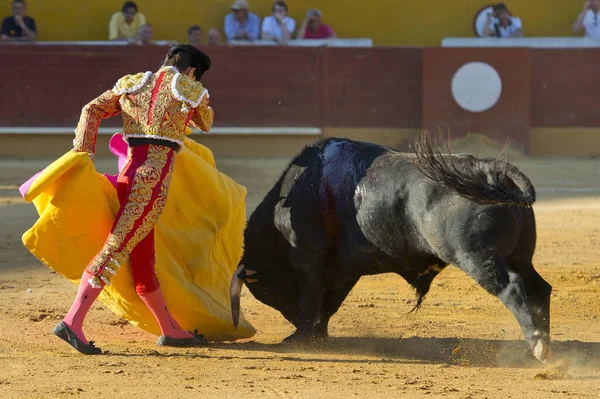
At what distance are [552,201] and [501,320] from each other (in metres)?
3.74

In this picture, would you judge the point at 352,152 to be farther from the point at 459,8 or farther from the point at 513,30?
the point at 459,8

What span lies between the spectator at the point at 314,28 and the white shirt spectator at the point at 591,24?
281 centimetres

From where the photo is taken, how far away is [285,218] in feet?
13.4

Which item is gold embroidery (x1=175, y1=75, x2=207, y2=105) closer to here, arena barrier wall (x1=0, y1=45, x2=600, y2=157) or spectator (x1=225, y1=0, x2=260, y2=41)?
arena barrier wall (x1=0, y1=45, x2=600, y2=157)

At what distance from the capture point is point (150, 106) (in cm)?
362

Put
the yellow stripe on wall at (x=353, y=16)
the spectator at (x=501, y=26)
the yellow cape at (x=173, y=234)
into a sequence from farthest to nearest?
the yellow stripe on wall at (x=353, y=16)
the spectator at (x=501, y=26)
the yellow cape at (x=173, y=234)

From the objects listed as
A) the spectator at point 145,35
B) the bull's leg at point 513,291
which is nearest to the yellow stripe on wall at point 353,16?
the spectator at point 145,35

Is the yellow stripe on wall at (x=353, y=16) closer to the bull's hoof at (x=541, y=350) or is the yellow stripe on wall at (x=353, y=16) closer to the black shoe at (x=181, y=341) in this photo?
the black shoe at (x=181, y=341)

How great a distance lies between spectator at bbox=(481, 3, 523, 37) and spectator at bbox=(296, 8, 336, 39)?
1710mm

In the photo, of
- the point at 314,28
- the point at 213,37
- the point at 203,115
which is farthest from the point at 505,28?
the point at 203,115

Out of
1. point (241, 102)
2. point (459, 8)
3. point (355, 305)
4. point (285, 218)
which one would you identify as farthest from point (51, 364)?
point (459, 8)

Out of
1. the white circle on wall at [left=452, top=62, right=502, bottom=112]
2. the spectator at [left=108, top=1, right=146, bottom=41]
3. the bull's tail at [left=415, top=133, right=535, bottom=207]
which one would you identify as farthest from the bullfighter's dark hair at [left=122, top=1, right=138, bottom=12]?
the bull's tail at [left=415, top=133, right=535, bottom=207]

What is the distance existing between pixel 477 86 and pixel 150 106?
7.63 metres

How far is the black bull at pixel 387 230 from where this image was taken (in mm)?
3416
